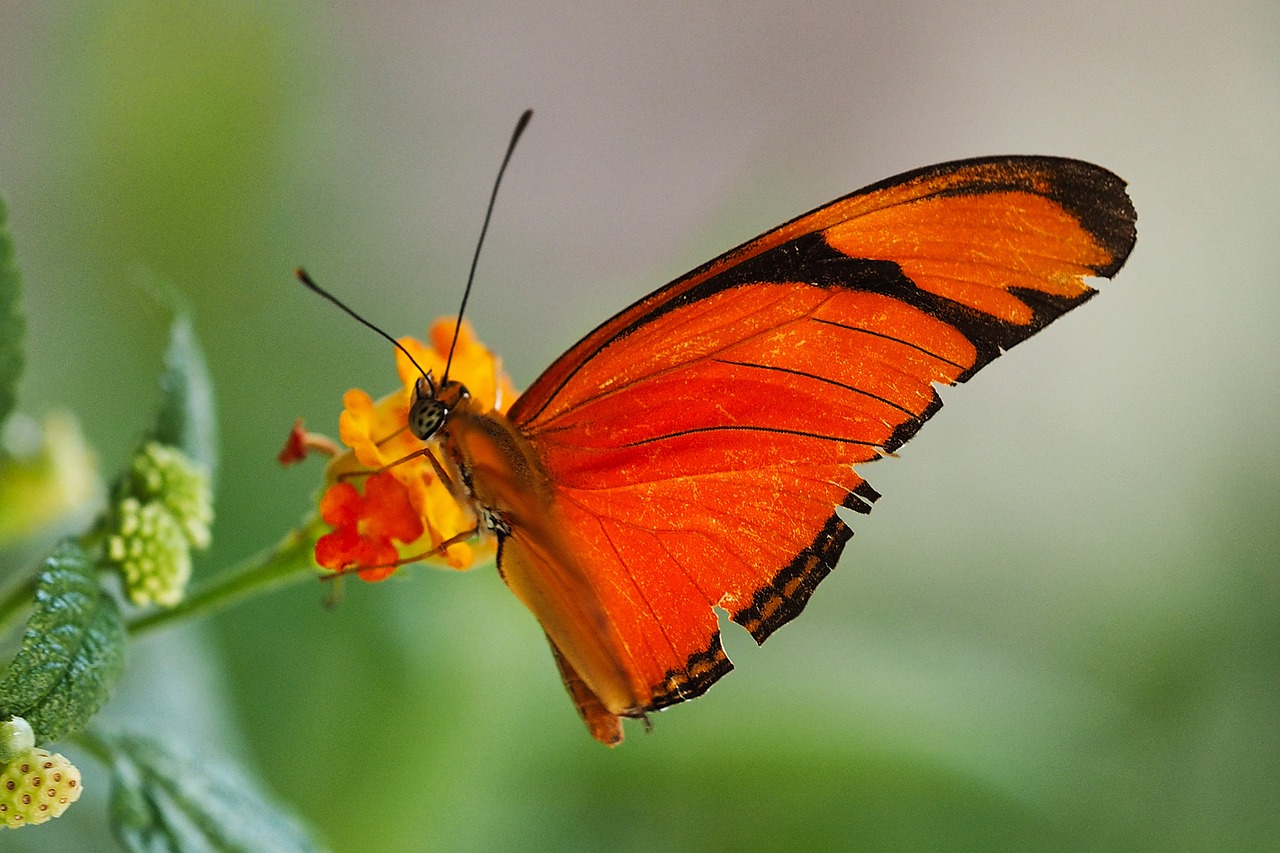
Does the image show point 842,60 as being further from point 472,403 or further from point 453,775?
point 472,403

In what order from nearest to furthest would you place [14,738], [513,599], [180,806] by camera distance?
[14,738]
[180,806]
[513,599]

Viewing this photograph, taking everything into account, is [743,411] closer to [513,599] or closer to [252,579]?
[252,579]

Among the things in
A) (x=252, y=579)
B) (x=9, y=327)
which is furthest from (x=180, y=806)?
(x=9, y=327)

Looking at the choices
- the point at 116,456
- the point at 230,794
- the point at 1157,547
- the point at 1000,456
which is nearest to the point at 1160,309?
the point at 1000,456

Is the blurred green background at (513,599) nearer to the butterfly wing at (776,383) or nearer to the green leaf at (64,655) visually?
the green leaf at (64,655)

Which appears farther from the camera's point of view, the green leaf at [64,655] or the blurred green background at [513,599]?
the blurred green background at [513,599]

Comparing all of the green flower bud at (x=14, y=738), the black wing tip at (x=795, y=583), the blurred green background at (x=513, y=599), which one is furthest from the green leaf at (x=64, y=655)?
the black wing tip at (x=795, y=583)

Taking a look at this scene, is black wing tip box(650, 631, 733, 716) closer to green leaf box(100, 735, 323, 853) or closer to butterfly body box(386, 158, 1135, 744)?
butterfly body box(386, 158, 1135, 744)
